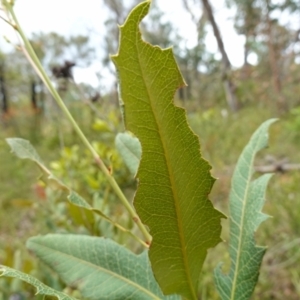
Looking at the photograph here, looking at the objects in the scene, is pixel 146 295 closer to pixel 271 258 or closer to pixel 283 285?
pixel 283 285

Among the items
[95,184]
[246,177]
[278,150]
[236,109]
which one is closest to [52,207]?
[95,184]

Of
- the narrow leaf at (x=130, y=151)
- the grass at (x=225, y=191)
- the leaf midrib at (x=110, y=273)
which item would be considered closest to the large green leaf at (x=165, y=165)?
the leaf midrib at (x=110, y=273)

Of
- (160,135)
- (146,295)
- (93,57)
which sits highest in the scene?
(93,57)

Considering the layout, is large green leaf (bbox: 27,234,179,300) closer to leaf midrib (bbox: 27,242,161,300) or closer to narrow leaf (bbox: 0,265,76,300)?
leaf midrib (bbox: 27,242,161,300)

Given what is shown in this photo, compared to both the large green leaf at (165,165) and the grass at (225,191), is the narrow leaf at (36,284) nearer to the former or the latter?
the large green leaf at (165,165)

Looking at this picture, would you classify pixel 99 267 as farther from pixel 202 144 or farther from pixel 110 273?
pixel 202 144
